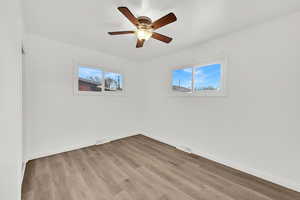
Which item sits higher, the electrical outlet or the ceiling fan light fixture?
the ceiling fan light fixture

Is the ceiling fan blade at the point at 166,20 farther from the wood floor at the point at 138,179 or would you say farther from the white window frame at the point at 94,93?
the wood floor at the point at 138,179

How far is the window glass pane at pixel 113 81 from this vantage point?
342 centimetres

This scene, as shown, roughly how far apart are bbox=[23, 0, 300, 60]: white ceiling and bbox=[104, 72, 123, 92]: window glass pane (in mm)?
1070

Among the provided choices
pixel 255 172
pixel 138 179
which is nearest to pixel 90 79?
pixel 138 179

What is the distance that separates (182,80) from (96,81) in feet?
7.49

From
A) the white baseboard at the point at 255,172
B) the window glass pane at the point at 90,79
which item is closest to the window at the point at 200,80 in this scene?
the white baseboard at the point at 255,172

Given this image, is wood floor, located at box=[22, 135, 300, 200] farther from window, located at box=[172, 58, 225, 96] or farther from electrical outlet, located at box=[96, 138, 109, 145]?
window, located at box=[172, 58, 225, 96]

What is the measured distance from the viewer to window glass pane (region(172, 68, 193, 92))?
2964mm

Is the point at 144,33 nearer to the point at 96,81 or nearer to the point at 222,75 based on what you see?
the point at 222,75

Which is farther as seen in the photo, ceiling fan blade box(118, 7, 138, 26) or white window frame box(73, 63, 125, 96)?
white window frame box(73, 63, 125, 96)

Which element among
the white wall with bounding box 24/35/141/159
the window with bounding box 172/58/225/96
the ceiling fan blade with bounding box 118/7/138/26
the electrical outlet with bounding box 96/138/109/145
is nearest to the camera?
the ceiling fan blade with bounding box 118/7/138/26

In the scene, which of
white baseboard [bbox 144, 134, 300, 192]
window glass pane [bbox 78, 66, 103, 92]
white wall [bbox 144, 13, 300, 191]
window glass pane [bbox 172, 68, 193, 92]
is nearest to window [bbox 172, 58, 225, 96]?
window glass pane [bbox 172, 68, 193, 92]

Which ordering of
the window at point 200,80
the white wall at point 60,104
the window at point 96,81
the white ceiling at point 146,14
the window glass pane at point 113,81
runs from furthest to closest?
the window glass pane at point 113,81 → the window at point 96,81 → the window at point 200,80 → the white wall at point 60,104 → the white ceiling at point 146,14

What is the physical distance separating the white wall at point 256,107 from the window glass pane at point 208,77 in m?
0.22
